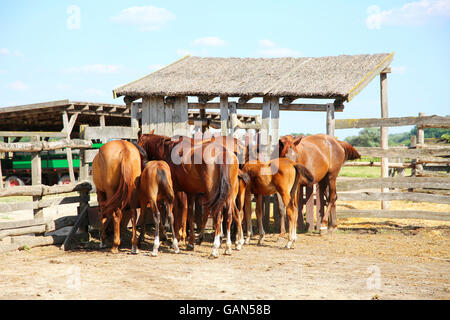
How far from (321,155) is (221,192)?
3311mm

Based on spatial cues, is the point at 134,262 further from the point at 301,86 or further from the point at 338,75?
the point at 338,75

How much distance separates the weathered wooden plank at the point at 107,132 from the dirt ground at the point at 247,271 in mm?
2248

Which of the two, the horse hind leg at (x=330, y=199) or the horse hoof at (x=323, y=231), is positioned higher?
the horse hind leg at (x=330, y=199)

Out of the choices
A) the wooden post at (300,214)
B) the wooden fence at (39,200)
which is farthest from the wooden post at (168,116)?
the wooden post at (300,214)

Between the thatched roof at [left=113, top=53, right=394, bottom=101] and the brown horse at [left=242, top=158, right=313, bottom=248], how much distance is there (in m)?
2.32

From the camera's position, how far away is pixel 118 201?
8.51m

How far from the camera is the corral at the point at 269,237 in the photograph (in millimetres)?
6250

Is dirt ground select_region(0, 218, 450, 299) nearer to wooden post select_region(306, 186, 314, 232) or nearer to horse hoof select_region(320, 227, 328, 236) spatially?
horse hoof select_region(320, 227, 328, 236)

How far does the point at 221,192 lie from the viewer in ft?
27.0

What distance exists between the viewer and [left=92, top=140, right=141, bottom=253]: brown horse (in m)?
8.50

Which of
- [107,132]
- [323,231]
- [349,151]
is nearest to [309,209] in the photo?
[323,231]

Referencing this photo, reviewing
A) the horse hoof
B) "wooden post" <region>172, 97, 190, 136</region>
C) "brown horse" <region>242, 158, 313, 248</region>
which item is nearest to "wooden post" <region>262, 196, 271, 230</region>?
the horse hoof

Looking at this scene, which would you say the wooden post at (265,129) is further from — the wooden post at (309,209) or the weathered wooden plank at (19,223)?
the weathered wooden plank at (19,223)
